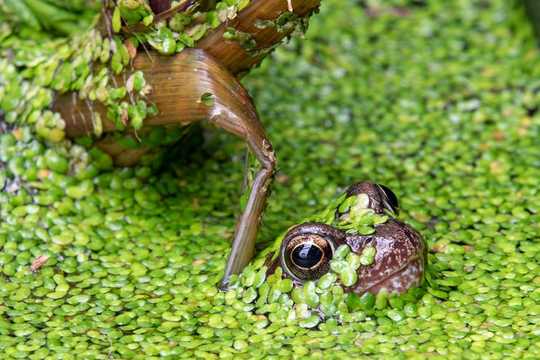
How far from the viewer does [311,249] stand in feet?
11.2

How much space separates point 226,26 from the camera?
139 inches

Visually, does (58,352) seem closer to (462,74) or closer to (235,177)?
(235,177)

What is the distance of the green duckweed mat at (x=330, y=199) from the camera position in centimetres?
338

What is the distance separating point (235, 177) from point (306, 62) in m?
1.12

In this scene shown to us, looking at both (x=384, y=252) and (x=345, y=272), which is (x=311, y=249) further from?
(x=384, y=252)

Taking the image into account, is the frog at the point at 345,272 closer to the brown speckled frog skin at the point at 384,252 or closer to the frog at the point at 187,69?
the brown speckled frog skin at the point at 384,252

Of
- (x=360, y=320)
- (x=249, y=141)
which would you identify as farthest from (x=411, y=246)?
(x=249, y=141)

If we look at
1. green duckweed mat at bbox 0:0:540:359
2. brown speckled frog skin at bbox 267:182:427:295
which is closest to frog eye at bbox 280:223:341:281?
brown speckled frog skin at bbox 267:182:427:295

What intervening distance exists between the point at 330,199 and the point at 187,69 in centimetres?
95

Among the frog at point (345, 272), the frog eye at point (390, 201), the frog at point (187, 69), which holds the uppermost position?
the frog at point (187, 69)

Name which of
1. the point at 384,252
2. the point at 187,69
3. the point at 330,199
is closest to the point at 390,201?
the point at 384,252

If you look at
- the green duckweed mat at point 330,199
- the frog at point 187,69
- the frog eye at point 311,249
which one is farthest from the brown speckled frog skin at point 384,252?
the frog at point 187,69

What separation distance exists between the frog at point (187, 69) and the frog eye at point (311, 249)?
0.79 feet

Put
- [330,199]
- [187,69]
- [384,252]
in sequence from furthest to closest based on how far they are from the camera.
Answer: [330,199] → [187,69] → [384,252]
